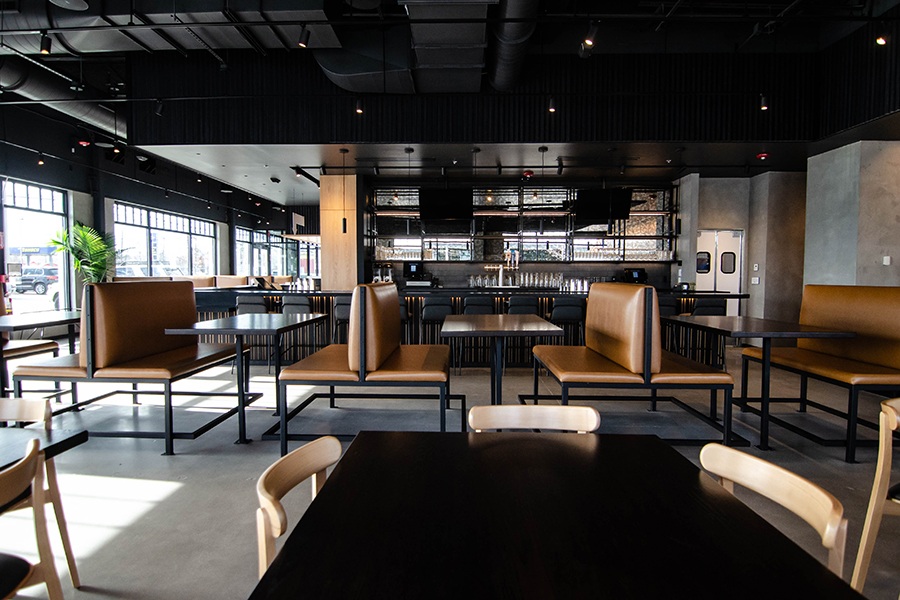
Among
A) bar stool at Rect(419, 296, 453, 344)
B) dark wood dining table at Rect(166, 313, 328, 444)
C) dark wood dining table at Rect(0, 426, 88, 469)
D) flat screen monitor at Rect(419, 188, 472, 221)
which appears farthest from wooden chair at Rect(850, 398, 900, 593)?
flat screen monitor at Rect(419, 188, 472, 221)

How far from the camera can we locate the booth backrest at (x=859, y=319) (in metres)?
3.79

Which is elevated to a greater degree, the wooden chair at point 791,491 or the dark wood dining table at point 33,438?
the wooden chair at point 791,491

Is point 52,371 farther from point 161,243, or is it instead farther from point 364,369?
point 161,243

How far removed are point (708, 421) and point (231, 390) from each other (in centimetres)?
485

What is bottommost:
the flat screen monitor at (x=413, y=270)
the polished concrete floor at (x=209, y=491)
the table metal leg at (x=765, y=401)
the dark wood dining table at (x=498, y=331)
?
the polished concrete floor at (x=209, y=491)

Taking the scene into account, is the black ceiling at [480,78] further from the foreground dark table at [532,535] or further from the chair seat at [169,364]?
the foreground dark table at [532,535]

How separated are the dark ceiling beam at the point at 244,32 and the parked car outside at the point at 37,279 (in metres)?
7.16

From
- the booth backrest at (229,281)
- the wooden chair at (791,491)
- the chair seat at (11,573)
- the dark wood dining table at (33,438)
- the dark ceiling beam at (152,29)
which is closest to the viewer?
the wooden chair at (791,491)

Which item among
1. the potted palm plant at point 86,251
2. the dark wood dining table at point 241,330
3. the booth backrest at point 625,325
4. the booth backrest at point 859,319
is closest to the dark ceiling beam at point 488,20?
the booth backrest at point 859,319

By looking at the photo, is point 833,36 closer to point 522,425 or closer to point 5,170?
point 522,425

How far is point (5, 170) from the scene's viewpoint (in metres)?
8.50

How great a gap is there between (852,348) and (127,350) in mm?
6116

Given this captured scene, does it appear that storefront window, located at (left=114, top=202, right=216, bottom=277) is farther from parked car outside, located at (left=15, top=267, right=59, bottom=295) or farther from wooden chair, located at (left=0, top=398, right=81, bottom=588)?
wooden chair, located at (left=0, top=398, right=81, bottom=588)

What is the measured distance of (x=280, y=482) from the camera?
A: 117 centimetres
